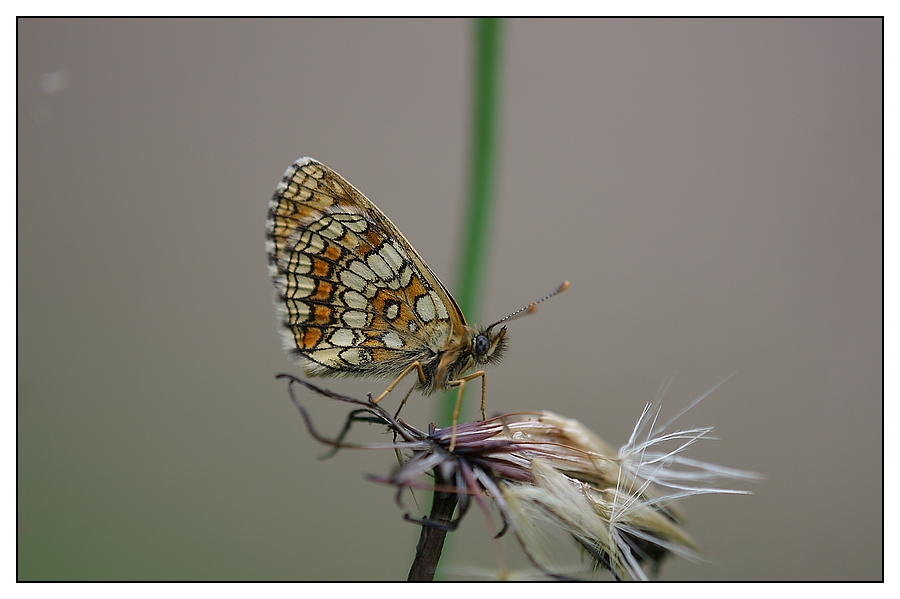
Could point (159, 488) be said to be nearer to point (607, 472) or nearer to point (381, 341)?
point (381, 341)

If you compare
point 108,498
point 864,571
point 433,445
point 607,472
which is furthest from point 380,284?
point 864,571

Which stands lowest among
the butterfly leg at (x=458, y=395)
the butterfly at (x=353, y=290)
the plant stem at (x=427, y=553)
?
the plant stem at (x=427, y=553)

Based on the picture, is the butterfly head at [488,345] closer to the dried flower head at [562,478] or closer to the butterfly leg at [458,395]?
the butterfly leg at [458,395]

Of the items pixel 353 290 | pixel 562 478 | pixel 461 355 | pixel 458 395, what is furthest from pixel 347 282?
pixel 562 478

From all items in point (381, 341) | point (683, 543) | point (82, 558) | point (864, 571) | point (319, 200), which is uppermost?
point (319, 200)

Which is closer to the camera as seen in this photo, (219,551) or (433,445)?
(433,445)

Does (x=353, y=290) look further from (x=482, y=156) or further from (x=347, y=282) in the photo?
(x=482, y=156)


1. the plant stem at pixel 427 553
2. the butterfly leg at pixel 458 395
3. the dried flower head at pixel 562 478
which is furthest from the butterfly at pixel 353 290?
the plant stem at pixel 427 553
